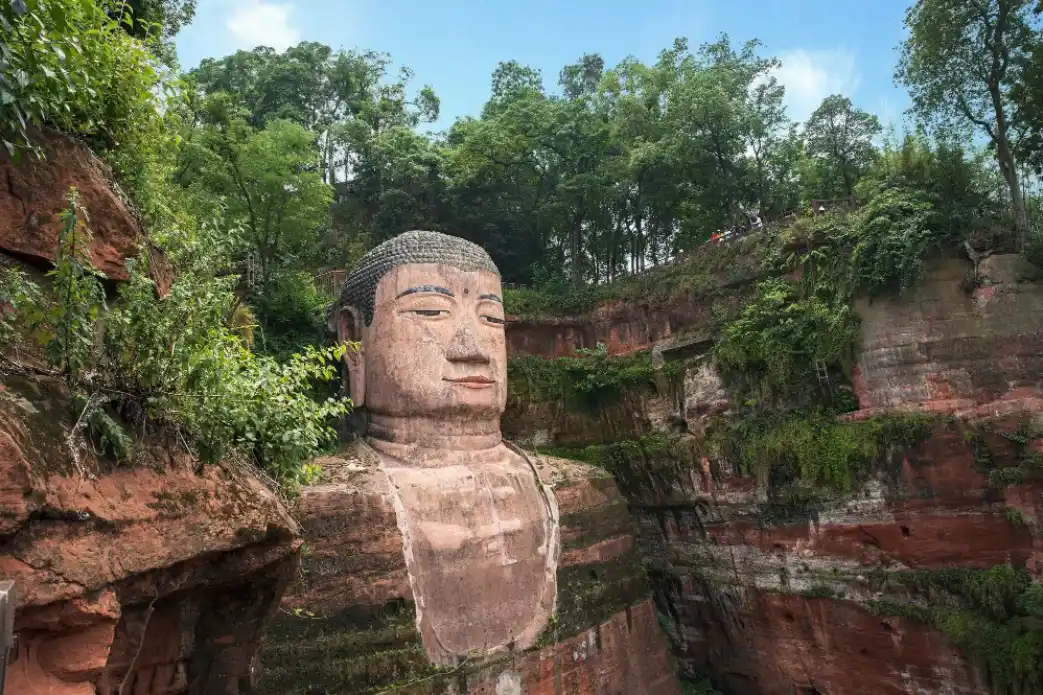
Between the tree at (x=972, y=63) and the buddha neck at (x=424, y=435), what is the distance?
999cm

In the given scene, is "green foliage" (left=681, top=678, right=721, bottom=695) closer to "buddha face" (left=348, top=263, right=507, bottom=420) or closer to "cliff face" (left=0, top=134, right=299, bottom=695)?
"buddha face" (left=348, top=263, right=507, bottom=420)

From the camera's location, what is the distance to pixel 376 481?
9.79 meters

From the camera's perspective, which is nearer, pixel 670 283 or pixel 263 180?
pixel 263 180

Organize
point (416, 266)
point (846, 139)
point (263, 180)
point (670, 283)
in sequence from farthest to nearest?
point (846, 139), point (670, 283), point (263, 180), point (416, 266)

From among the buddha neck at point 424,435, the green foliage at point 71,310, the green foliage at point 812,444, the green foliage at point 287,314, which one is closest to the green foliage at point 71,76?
the green foliage at point 71,310

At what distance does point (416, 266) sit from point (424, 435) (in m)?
2.51

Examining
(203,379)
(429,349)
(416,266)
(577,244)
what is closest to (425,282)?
(416,266)

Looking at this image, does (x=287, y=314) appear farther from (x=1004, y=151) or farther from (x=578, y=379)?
(x=1004, y=151)

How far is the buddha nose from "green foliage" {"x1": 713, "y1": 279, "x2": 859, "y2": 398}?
469cm

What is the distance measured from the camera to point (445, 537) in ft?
31.9

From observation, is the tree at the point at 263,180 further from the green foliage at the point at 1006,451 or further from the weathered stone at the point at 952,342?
the green foliage at the point at 1006,451

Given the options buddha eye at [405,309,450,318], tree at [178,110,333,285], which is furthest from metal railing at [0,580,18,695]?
tree at [178,110,333,285]

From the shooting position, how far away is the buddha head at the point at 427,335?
1066 centimetres

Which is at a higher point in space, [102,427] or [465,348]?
[465,348]
